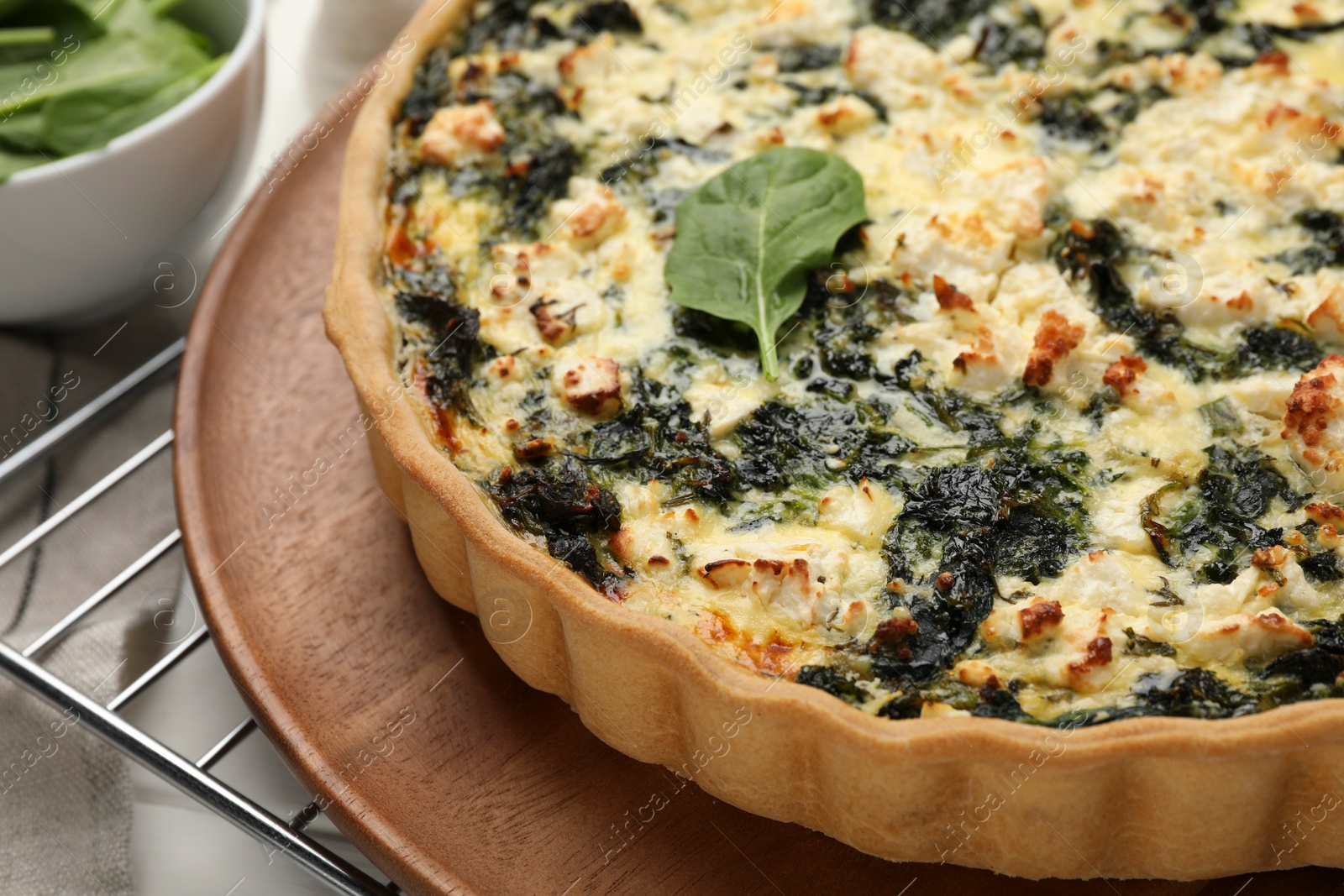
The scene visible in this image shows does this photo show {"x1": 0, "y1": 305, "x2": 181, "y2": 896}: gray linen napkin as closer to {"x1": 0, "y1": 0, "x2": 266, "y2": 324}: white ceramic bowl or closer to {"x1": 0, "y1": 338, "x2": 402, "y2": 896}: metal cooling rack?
{"x1": 0, "y1": 338, "x2": 402, "y2": 896}: metal cooling rack

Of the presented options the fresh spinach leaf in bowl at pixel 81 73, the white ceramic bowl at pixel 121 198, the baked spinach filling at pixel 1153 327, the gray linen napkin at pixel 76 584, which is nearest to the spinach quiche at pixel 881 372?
the baked spinach filling at pixel 1153 327

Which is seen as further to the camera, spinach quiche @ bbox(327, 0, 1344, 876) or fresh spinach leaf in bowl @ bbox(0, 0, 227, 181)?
fresh spinach leaf in bowl @ bbox(0, 0, 227, 181)

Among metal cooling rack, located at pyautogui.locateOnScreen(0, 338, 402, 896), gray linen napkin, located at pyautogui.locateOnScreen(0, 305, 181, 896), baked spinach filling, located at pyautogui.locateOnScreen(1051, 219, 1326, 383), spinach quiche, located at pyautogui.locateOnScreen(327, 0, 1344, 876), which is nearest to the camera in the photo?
spinach quiche, located at pyautogui.locateOnScreen(327, 0, 1344, 876)

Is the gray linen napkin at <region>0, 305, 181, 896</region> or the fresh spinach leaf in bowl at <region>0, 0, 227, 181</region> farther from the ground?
the fresh spinach leaf in bowl at <region>0, 0, 227, 181</region>

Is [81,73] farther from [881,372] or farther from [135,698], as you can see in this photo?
[881,372]

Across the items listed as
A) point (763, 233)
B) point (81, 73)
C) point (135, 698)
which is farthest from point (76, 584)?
point (763, 233)

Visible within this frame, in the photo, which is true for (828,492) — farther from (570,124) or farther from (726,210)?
(570,124)

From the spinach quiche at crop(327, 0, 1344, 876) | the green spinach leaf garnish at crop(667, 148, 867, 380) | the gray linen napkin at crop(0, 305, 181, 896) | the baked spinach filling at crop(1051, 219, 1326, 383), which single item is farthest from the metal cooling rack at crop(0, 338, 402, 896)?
the baked spinach filling at crop(1051, 219, 1326, 383)
